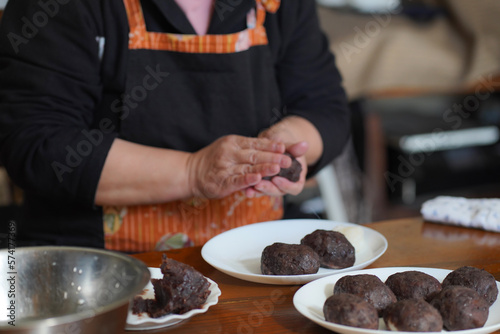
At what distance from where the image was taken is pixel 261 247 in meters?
1.03

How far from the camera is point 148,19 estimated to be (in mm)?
1237

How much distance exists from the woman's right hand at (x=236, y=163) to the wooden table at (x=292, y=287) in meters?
0.13

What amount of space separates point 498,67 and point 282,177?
1.48m

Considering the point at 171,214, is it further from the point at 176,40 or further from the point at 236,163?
the point at 176,40

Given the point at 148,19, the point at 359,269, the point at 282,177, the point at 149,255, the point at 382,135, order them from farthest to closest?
the point at 382,135 → the point at 148,19 → the point at 282,177 → the point at 149,255 → the point at 359,269

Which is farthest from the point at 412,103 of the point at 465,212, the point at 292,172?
the point at 292,172

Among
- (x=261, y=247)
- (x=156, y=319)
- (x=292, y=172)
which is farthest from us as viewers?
(x=292, y=172)

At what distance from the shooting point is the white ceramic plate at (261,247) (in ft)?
2.85

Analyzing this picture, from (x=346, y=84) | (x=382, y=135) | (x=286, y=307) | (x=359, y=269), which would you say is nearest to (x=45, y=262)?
(x=286, y=307)

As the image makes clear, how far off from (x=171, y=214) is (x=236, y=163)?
0.75ft

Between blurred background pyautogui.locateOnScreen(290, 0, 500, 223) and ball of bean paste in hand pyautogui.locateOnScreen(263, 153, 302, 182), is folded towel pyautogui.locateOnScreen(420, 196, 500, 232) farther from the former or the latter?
blurred background pyautogui.locateOnScreen(290, 0, 500, 223)

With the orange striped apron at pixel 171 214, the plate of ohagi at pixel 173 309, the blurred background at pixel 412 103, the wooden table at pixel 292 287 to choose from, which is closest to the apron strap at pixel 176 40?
the orange striped apron at pixel 171 214

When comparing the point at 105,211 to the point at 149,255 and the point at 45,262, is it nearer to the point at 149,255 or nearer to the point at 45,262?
the point at 149,255

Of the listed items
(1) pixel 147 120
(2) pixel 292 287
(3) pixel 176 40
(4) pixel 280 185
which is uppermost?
(3) pixel 176 40
